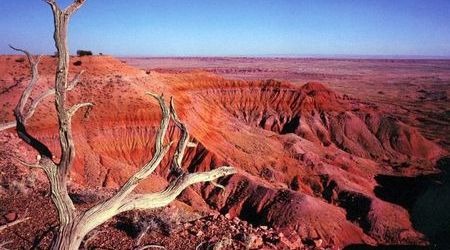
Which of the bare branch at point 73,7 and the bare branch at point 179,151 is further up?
the bare branch at point 73,7

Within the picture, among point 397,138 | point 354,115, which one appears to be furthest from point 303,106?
point 397,138

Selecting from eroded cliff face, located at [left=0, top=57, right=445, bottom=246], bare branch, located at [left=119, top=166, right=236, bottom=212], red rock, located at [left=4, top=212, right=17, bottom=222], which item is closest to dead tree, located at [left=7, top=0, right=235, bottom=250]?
bare branch, located at [left=119, top=166, right=236, bottom=212]

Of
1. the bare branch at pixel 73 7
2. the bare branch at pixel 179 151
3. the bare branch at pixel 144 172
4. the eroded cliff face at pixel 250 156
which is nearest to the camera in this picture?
the bare branch at pixel 73 7

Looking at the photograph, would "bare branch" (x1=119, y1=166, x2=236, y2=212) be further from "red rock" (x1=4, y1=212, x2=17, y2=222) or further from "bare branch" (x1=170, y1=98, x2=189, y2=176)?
"red rock" (x1=4, y1=212, x2=17, y2=222)

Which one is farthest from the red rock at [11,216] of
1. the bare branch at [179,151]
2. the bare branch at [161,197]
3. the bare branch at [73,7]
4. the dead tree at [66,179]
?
the bare branch at [73,7]

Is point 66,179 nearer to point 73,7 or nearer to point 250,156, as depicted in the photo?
point 73,7

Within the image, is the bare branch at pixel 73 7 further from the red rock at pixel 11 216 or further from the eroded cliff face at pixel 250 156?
the eroded cliff face at pixel 250 156

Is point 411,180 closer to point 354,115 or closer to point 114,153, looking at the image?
point 354,115

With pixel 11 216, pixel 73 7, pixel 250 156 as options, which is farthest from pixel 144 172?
pixel 250 156
